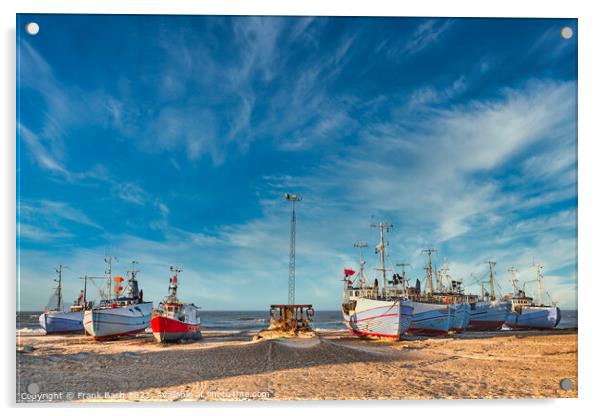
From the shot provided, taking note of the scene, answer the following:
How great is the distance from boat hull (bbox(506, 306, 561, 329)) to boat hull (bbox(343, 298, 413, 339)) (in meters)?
14.8

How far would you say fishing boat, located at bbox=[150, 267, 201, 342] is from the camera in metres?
22.0

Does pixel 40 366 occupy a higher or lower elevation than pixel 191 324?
higher

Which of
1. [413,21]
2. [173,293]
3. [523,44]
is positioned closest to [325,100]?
[413,21]

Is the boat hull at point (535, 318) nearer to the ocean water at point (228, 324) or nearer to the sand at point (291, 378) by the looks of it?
the ocean water at point (228, 324)

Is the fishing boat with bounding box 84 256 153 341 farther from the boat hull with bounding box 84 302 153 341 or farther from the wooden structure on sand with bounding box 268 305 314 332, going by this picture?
the wooden structure on sand with bounding box 268 305 314 332

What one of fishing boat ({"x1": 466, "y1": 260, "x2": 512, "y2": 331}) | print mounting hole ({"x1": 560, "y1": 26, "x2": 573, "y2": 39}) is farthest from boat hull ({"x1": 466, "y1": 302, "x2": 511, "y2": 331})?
print mounting hole ({"x1": 560, "y1": 26, "x2": 573, "y2": 39})

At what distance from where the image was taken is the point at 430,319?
87.0 ft

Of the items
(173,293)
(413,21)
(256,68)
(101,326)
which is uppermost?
(413,21)

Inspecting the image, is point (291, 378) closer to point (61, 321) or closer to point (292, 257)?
point (292, 257)

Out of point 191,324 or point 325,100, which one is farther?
point 191,324

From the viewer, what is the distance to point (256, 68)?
33.2 ft

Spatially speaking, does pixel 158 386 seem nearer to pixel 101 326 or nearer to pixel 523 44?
pixel 523 44
